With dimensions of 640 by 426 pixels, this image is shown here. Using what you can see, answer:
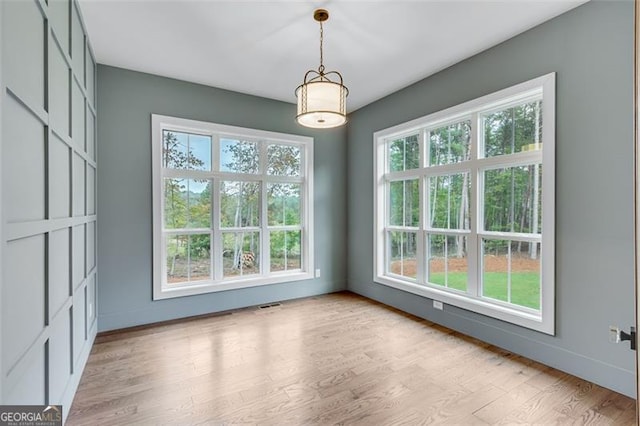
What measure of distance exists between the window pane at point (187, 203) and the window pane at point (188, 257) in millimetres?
165

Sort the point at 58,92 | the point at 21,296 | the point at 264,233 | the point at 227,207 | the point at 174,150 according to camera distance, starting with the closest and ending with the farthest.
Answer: the point at 21,296
the point at 58,92
the point at 174,150
the point at 227,207
the point at 264,233

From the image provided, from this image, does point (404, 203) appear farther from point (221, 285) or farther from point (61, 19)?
point (61, 19)

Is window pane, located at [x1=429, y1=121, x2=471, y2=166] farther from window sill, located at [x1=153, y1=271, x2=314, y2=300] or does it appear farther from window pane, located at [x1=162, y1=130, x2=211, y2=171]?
window pane, located at [x1=162, y1=130, x2=211, y2=171]

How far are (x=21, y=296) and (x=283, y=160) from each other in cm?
342

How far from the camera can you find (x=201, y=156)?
3.85m

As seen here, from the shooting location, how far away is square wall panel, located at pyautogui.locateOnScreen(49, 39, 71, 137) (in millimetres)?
1665

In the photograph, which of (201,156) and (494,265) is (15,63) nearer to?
(201,156)

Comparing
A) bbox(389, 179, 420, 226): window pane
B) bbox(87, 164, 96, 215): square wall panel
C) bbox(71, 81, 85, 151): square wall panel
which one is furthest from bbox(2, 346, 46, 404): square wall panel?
bbox(389, 179, 420, 226): window pane

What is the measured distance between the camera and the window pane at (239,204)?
→ 3.98m

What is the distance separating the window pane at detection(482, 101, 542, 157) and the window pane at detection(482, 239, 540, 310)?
89 centimetres

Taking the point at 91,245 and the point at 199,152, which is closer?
the point at 91,245

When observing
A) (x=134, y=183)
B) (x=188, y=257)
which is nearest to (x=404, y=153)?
(x=188, y=257)

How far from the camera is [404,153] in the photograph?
4035 millimetres

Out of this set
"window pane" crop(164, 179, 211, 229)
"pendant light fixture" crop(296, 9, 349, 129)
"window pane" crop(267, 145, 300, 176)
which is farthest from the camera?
"window pane" crop(267, 145, 300, 176)
